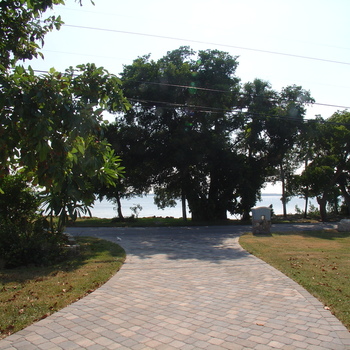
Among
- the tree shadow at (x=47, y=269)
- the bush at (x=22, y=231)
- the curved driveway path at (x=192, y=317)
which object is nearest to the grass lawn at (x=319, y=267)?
the curved driveway path at (x=192, y=317)

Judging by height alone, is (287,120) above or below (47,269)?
above

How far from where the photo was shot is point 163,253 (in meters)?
11.6

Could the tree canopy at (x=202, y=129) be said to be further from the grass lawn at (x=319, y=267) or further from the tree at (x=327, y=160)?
the grass lawn at (x=319, y=267)

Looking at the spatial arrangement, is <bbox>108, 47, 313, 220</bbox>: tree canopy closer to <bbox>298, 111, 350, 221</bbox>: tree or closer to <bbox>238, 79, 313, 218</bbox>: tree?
<bbox>238, 79, 313, 218</bbox>: tree

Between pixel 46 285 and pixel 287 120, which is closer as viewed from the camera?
pixel 46 285

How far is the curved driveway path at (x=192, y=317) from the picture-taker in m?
4.23

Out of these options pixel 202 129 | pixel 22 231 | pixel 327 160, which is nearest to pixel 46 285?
pixel 22 231

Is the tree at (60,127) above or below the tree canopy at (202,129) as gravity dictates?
below

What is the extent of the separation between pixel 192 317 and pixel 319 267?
5.14m

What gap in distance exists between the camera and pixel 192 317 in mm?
5141

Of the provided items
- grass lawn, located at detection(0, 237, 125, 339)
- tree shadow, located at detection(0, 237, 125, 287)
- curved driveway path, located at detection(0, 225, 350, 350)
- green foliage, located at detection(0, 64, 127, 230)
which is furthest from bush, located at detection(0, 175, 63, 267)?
green foliage, located at detection(0, 64, 127, 230)

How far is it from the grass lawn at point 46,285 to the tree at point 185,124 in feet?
43.0

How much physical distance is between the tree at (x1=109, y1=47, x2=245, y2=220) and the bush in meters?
12.4

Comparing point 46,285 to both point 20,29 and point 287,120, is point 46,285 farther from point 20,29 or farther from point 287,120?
point 287,120
